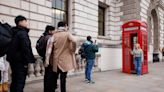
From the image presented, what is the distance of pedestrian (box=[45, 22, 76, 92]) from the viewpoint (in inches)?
214

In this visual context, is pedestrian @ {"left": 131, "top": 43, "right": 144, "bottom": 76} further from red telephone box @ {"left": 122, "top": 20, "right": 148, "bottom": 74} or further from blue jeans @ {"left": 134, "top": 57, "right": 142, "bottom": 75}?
red telephone box @ {"left": 122, "top": 20, "right": 148, "bottom": 74}

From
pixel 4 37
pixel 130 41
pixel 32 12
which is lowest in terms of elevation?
pixel 4 37

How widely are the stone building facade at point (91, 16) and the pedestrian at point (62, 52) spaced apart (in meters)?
2.96

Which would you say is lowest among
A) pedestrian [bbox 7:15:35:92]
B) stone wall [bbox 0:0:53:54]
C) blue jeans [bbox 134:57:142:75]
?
blue jeans [bbox 134:57:142:75]

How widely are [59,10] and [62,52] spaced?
234 inches

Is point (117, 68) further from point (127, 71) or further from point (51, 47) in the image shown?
point (51, 47)

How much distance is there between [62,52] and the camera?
5.51 meters

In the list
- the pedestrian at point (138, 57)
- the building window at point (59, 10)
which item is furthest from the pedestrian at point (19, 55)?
the pedestrian at point (138, 57)

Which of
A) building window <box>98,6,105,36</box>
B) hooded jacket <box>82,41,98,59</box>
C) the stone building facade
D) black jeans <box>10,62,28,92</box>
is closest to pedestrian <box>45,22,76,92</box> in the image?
black jeans <box>10,62,28,92</box>

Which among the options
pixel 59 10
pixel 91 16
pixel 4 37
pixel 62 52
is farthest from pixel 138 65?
pixel 4 37

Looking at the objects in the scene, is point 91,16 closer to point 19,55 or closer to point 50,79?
point 50,79

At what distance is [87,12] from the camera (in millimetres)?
12430

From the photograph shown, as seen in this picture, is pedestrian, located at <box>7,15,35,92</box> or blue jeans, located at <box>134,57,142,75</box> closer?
pedestrian, located at <box>7,15,35,92</box>

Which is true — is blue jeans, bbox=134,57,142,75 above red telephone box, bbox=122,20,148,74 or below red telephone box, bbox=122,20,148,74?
below
